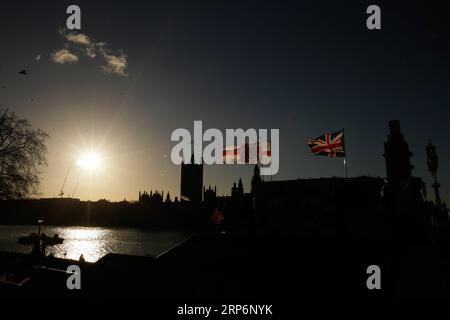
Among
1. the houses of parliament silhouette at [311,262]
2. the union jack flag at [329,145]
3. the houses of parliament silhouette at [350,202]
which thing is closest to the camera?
the houses of parliament silhouette at [311,262]

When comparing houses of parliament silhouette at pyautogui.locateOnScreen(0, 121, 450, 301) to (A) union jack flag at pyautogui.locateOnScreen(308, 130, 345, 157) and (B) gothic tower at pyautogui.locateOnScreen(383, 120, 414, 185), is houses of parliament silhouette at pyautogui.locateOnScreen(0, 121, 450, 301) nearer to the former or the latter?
(B) gothic tower at pyautogui.locateOnScreen(383, 120, 414, 185)

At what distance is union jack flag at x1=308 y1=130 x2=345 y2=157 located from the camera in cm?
2355

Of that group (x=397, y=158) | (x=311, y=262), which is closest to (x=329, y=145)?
(x=397, y=158)

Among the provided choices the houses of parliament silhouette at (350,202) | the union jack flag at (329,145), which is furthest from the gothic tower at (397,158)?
the union jack flag at (329,145)

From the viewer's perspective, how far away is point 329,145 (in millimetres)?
24047

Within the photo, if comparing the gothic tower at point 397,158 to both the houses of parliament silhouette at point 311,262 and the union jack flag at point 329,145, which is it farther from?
the union jack flag at point 329,145

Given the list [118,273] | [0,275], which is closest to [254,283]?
[118,273]

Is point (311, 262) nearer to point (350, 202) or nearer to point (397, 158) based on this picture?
point (350, 202)

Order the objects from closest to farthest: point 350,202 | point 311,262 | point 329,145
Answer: point 311,262
point 350,202
point 329,145

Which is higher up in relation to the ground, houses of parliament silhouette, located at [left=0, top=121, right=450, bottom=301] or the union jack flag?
the union jack flag

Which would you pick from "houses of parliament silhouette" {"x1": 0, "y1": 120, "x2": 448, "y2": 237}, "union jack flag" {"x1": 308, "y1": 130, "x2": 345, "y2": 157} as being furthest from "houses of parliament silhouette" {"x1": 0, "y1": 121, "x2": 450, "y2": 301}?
"union jack flag" {"x1": 308, "y1": 130, "x2": 345, "y2": 157}

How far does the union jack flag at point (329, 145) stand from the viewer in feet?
77.3
